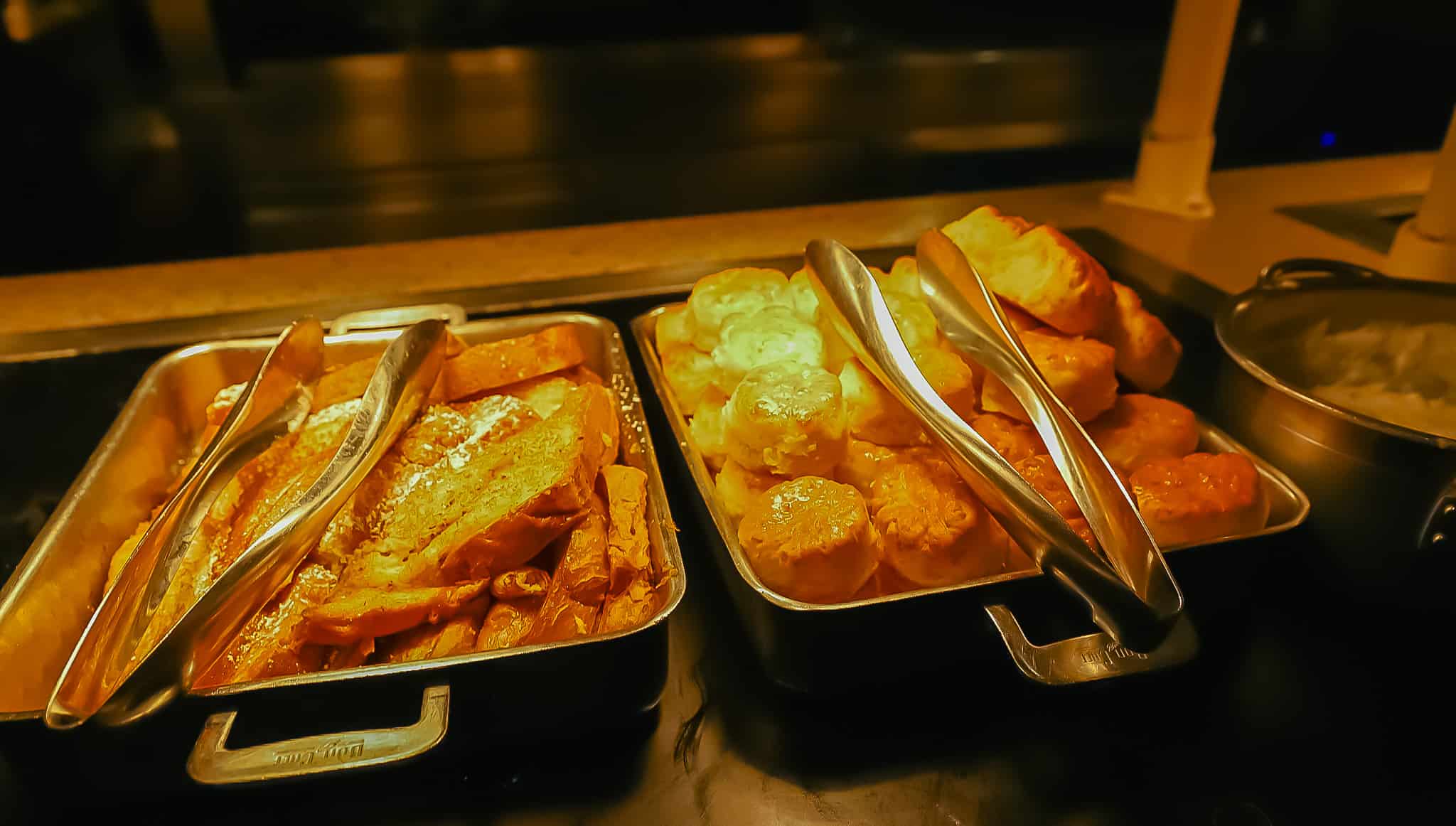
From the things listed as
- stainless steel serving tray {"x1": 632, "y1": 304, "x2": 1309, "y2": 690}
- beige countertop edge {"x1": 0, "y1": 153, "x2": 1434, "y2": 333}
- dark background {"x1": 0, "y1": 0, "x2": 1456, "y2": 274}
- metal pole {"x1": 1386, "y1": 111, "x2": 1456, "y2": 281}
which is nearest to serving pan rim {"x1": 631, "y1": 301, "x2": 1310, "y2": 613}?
stainless steel serving tray {"x1": 632, "y1": 304, "x2": 1309, "y2": 690}

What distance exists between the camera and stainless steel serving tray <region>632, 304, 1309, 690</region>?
60 cm

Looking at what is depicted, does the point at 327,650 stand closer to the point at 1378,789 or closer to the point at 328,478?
the point at 328,478

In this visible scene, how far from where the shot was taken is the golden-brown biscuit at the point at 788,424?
0.71 m

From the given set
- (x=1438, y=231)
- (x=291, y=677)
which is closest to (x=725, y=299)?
(x=291, y=677)

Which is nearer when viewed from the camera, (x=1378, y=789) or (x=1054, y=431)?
(x=1378, y=789)

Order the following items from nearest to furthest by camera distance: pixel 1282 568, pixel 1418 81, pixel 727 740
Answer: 1. pixel 727 740
2. pixel 1282 568
3. pixel 1418 81

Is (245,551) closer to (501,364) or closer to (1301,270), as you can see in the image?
(501,364)

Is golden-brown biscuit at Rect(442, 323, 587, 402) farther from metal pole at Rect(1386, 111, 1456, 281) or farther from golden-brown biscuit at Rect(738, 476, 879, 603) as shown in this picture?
metal pole at Rect(1386, 111, 1456, 281)

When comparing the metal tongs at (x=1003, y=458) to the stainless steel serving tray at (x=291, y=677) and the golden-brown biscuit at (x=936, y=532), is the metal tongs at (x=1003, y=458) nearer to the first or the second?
the golden-brown biscuit at (x=936, y=532)

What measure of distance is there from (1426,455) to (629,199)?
2.13m

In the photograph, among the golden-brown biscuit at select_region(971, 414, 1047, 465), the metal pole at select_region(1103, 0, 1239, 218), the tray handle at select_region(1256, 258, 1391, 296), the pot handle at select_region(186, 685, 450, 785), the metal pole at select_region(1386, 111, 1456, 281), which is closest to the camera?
the pot handle at select_region(186, 685, 450, 785)

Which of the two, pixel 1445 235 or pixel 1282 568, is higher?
pixel 1445 235

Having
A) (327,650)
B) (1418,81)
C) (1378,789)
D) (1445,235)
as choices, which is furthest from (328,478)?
(1418,81)

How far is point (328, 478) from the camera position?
729 millimetres
